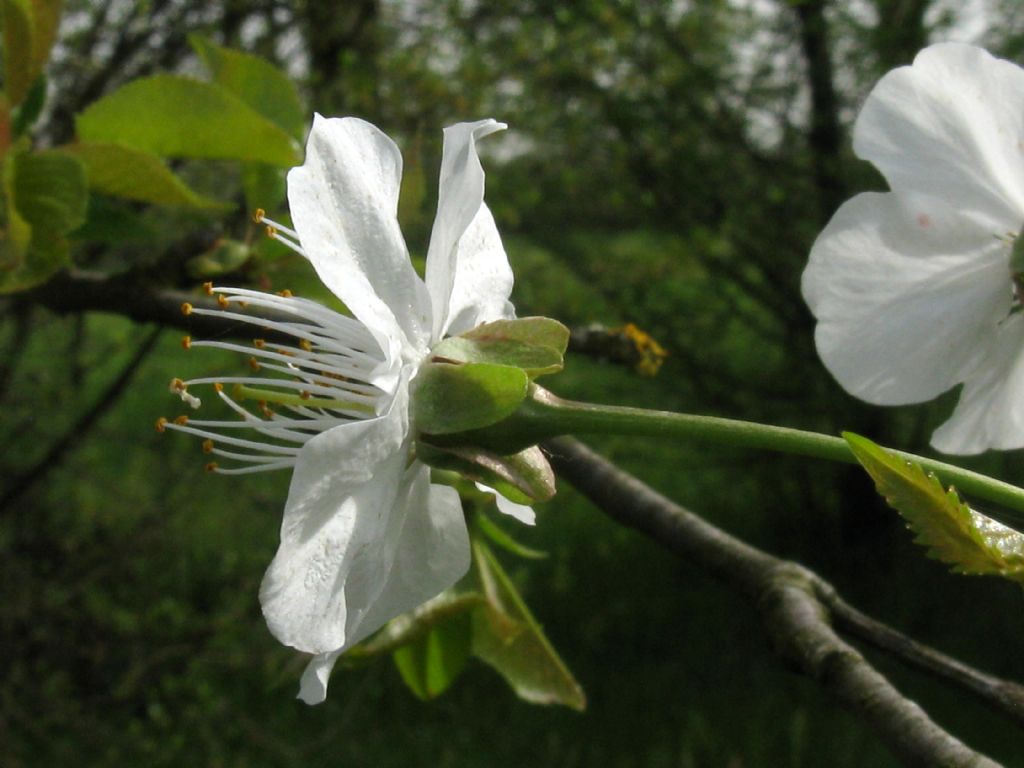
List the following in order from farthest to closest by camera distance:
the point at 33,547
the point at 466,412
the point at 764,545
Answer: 1. the point at 764,545
2. the point at 33,547
3. the point at 466,412

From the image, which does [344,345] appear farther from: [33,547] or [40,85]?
[33,547]

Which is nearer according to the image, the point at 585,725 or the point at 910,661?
the point at 910,661

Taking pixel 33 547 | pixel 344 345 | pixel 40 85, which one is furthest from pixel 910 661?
pixel 33 547

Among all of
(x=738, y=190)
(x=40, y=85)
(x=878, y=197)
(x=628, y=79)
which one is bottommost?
(x=738, y=190)

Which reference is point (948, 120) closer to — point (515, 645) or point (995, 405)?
point (995, 405)

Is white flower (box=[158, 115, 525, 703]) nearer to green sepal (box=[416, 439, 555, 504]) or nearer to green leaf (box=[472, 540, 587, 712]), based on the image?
green sepal (box=[416, 439, 555, 504])

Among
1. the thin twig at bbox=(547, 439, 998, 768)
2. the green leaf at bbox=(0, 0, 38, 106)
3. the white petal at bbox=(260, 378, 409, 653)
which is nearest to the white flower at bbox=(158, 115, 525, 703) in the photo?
the white petal at bbox=(260, 378, 409, 653)

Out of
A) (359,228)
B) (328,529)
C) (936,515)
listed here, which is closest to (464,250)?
(359,228)
